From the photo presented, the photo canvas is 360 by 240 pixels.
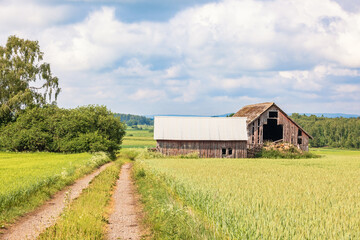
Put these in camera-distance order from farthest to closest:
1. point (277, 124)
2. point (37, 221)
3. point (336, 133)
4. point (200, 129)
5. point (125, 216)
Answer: point (336, 133) < point (277, 124) < point (200, 129) < point (125, 216) < point (37, 221)

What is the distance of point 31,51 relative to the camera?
5409 cm

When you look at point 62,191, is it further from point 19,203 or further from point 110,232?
point 110,232

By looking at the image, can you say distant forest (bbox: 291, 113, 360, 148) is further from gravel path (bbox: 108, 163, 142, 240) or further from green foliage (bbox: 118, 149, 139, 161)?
gravel path (bbox: 108, 163, 142, 240)

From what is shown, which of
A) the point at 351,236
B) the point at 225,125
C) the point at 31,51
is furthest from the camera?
the point at 31,51

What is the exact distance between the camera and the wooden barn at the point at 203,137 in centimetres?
4725

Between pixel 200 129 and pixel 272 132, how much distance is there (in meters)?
14.7

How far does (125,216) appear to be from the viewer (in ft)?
44.9

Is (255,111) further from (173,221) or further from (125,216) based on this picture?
(173,221)

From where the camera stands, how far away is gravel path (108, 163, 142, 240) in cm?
1099

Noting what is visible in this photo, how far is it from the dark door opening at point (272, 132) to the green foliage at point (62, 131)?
2503 cm

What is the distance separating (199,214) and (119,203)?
23.5ft

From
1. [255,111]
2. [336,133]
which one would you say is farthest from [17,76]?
[336,133]

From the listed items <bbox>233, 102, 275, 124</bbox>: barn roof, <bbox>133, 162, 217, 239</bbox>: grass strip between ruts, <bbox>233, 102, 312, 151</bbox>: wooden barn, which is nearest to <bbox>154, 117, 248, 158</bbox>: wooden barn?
<bbox>233, 102, 275, 124</bbox>: barn roof

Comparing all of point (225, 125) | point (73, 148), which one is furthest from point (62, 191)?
point (225, 125)
